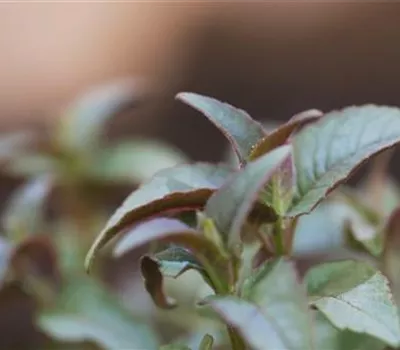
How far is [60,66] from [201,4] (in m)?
0.35

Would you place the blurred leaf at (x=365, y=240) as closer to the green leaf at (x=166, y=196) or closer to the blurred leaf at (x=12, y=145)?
the green leaf at (x=166, y=196)

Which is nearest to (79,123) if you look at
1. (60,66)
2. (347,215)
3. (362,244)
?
(347,215)

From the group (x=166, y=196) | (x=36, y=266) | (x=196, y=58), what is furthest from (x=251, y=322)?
(x=196, y=58)

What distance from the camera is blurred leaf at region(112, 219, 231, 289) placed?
543mm

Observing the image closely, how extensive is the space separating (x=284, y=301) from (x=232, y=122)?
0.15 m

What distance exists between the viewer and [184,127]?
1979mm

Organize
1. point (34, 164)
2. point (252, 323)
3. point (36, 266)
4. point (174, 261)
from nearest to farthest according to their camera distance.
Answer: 1. point (252, 323)
2. point (174, 261)
3. point (36, 266)
4. point (34, 164)

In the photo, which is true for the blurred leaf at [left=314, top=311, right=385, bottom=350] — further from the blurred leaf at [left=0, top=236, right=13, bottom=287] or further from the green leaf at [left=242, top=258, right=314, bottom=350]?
the blurred leaf at [left=0, top=236, right=13, bottom=287]

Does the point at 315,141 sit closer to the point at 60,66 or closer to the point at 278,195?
the point at 278,195

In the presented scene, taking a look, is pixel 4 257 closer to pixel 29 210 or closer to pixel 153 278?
pixel 29 210

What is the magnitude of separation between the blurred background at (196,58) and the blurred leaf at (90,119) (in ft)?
2.36

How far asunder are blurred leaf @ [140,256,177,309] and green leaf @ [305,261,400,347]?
0.30ft

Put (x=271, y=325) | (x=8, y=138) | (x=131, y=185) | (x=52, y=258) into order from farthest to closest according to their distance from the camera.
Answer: (x=131, y=185) < (x=8, y=138) < (x=52, y=258) < (x=271, y=325)

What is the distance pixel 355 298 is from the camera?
1.86 feet
